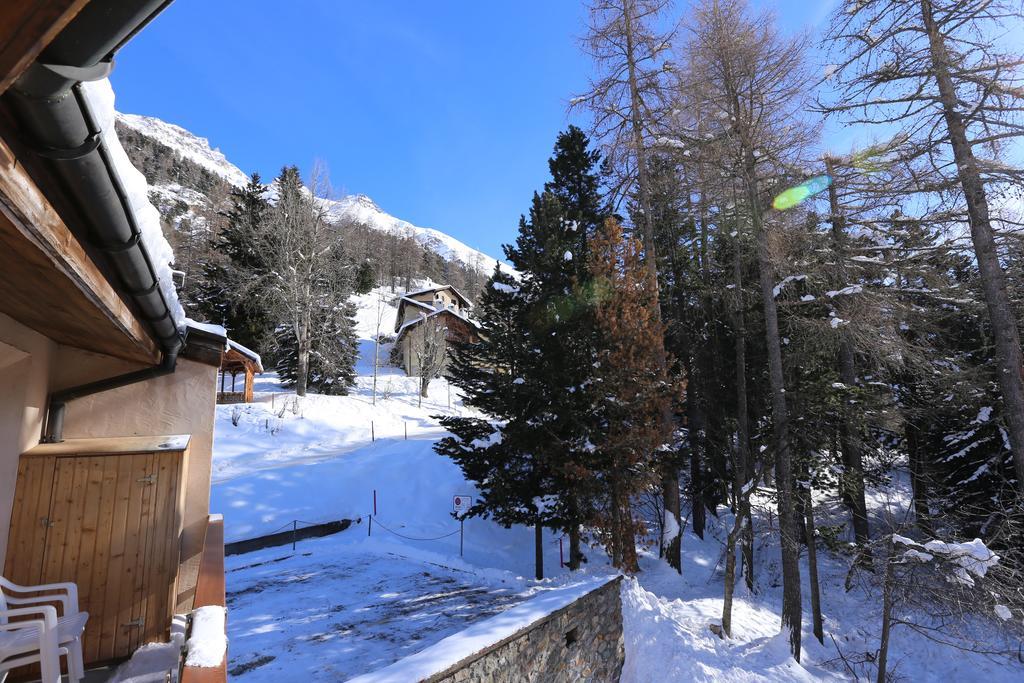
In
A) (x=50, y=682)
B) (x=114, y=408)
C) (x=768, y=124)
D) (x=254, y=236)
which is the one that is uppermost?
(x=254, y=236)

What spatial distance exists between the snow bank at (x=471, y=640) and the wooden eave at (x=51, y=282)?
117 inches

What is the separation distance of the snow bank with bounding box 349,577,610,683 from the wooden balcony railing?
1.17 metres

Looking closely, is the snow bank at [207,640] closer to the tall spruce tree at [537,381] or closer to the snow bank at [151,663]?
the snow bank at [151,663]

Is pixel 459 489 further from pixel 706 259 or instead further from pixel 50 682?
pixel 50 682

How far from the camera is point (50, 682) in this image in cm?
291

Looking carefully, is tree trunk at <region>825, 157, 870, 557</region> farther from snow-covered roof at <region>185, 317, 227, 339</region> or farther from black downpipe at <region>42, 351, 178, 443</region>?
black downpipe at <region>42, 351, 178, 443</region>

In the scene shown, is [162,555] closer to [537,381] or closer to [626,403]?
[537,381]

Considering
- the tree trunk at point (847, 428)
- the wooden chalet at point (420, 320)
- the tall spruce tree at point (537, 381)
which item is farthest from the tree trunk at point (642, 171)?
the wooden chalet at point (420, 320)

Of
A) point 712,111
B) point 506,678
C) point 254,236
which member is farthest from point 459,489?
point 254,236

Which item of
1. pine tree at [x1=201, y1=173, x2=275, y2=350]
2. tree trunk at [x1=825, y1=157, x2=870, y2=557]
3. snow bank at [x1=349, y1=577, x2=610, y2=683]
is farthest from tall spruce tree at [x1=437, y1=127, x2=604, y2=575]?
pine tree at [x1=201, y1=173, x2=275, y2=350]

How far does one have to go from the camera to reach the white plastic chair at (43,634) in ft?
9.64

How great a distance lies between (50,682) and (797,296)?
1559 cm

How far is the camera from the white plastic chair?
9.64ft

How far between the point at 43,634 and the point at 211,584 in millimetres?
938
